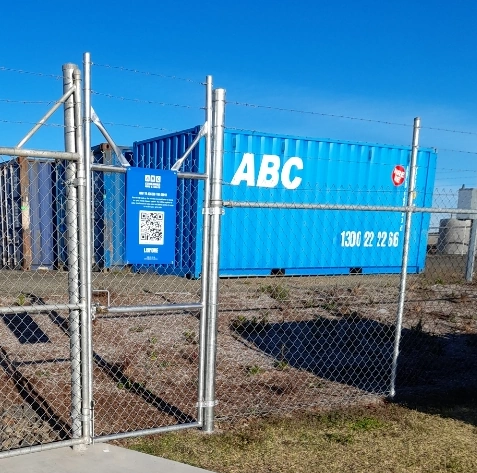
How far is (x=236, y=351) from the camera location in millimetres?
6227

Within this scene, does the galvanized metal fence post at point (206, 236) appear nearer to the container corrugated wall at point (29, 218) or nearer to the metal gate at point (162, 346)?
the metal gate at point (162, 346)

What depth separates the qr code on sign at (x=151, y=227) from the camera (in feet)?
11.3

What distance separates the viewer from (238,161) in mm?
10336

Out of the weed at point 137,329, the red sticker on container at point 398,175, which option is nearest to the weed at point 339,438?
the weed at point 137,329

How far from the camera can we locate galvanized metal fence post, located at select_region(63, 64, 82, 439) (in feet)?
10.5

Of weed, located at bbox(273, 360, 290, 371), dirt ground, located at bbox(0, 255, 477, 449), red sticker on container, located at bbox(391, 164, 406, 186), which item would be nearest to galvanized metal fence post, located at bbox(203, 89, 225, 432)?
dirt ground, located at bbox(0, 255, 477, 449)

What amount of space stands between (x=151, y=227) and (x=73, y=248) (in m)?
0.54

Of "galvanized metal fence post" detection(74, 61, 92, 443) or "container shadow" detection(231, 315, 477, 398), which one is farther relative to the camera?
"container shadow" detection(231, 315, 477, 398)

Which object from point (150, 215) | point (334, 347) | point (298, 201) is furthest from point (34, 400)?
point (298, 201)

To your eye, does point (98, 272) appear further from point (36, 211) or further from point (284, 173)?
point (284, 173)

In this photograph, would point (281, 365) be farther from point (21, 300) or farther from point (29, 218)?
point (29, 218)

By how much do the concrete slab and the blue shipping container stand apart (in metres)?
6.59

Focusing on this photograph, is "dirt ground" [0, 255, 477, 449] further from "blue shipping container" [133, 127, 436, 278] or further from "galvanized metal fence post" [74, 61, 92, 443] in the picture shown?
"blue shipping container" [133, 127, 436, 278]

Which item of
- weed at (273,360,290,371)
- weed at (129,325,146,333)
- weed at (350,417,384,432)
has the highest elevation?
weed at (350,417,384,432)
